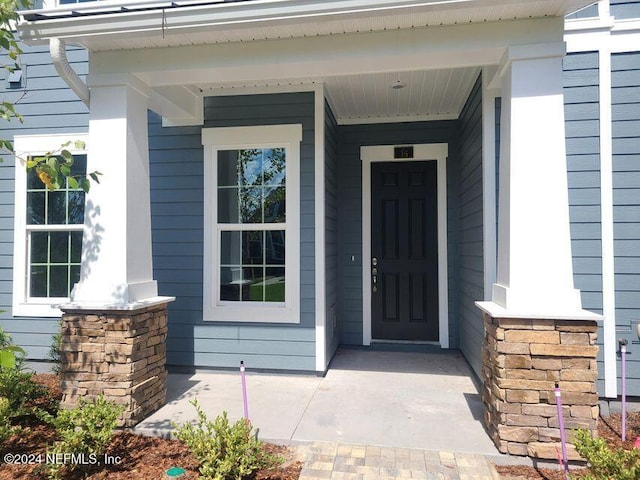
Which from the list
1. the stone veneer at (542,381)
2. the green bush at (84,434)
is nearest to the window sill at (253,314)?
the green bush at (84,434)

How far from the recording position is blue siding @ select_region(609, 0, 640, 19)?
3234 mm

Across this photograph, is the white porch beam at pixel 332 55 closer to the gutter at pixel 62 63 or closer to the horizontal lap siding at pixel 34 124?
the gutter at pixel 62 63

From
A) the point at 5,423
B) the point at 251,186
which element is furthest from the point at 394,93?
the point at 5,423

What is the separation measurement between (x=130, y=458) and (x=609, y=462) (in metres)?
2.58

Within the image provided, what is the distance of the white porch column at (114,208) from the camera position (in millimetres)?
2873

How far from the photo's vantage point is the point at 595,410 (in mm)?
2332

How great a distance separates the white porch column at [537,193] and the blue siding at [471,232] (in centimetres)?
103

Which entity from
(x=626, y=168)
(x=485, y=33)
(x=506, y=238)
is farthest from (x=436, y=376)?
(x=485, y=33)

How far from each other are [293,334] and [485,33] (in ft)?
9.61

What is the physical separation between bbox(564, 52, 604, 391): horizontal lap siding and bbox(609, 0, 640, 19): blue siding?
35 cm

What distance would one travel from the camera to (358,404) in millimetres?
3197

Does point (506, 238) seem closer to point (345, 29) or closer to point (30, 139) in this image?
point (345, 29)

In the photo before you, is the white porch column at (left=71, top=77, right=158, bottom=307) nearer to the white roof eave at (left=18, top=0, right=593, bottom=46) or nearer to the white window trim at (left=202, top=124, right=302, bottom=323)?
the white roof eave at (left=18, top=0, right=593, bottom=46)

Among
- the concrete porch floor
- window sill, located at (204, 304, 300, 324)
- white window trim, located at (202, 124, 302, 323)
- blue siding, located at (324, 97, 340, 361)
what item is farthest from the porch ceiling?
the concrete porch floor
